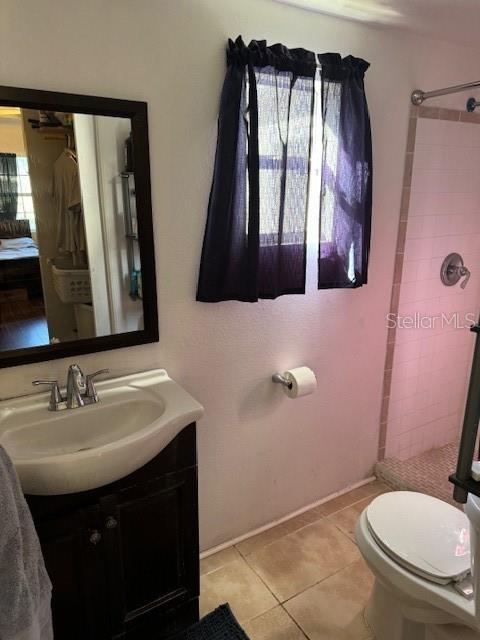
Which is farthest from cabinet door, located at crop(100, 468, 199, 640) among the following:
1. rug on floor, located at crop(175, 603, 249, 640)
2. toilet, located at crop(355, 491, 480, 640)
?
toilet, located at crop(355, 491, 480, 640)

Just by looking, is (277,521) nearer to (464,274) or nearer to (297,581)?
(297,581)

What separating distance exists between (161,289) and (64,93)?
0.67 metres

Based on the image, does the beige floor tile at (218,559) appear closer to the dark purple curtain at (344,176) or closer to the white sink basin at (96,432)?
the white sink basin at (96,432)

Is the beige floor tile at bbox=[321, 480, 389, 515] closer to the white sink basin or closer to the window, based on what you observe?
the white sink basin

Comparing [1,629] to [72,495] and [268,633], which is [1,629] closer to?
[72,495]

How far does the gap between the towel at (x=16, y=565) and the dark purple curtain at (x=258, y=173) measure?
875 mm

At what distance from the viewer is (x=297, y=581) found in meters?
1.89

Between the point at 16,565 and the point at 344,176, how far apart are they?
1.65 metres

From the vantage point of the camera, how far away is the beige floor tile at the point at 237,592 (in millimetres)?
1771

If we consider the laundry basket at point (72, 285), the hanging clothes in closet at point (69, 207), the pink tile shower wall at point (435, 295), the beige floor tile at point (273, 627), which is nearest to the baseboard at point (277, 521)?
the pink tile shower wall at point (435, 295)

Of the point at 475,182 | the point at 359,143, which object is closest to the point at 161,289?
the point at 359,143

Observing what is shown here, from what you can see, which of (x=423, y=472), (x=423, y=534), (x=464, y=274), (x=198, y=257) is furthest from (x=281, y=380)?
(x=464, y=274)

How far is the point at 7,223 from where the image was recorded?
1.34 m
